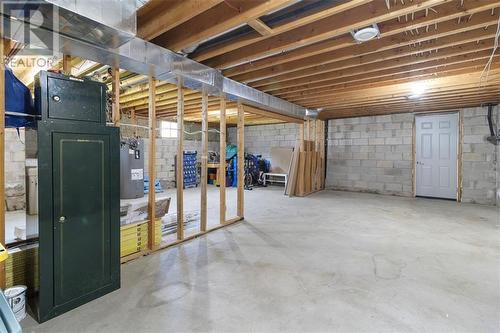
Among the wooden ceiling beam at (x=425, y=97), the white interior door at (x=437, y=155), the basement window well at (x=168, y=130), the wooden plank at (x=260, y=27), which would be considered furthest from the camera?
the basement window well at (x=168, y=130)

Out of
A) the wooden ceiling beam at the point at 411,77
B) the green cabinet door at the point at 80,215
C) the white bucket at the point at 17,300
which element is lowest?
the white bucket at the point at 17,300

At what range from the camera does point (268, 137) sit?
951cm

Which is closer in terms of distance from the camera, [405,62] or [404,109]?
[405,62]

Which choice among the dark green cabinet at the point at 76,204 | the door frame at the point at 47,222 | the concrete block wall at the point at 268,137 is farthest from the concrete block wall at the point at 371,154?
the door frame at the point at 47,222

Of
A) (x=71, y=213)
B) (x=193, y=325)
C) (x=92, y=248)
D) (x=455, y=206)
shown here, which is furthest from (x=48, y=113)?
(x=455, y=206)

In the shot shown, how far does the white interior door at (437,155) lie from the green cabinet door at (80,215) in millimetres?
7298

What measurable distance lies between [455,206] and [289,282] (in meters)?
5.31

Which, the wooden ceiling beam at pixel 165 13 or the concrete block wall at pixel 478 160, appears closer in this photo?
the wooden ceiling beam at pixel 165 13

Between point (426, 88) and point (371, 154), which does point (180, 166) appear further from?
point (371, 154)

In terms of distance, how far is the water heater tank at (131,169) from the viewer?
597 centimetres

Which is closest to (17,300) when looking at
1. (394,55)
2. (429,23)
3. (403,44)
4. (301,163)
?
(429,23)

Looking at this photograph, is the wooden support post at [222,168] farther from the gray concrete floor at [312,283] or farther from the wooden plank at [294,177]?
the wooden plank at [294,177]

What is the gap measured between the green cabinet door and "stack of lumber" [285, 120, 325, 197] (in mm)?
5328

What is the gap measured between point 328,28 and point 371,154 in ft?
18.9
